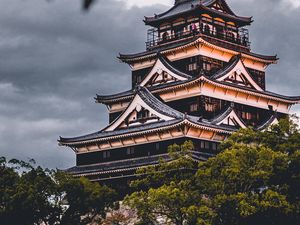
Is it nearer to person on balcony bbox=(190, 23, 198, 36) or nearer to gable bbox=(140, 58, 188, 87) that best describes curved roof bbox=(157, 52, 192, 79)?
gable bbox=(140, 58, 188, 87)

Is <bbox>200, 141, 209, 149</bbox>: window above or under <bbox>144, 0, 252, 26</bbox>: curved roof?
under

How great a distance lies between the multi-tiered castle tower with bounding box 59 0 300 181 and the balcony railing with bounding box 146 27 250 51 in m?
0.09

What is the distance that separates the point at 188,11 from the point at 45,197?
22828mm

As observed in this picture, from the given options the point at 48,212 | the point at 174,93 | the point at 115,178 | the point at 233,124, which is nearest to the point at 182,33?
the point at 174,93

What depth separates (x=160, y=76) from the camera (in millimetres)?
53188

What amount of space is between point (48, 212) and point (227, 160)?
11946mm

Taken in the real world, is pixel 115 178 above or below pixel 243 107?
below

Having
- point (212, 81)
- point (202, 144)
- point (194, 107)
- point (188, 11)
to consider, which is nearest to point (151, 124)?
point (194, 107)

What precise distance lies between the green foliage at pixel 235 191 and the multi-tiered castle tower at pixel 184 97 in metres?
10.9

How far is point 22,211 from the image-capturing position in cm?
3738

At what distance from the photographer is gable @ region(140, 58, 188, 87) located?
169ft

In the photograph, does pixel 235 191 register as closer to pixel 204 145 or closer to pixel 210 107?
pixel 204 145

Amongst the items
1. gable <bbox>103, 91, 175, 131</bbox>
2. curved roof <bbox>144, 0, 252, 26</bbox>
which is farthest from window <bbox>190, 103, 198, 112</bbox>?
curved roof <bbox>144, 0, 252, 26</bbox>

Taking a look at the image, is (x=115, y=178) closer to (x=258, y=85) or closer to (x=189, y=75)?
(x=189, y=75)
